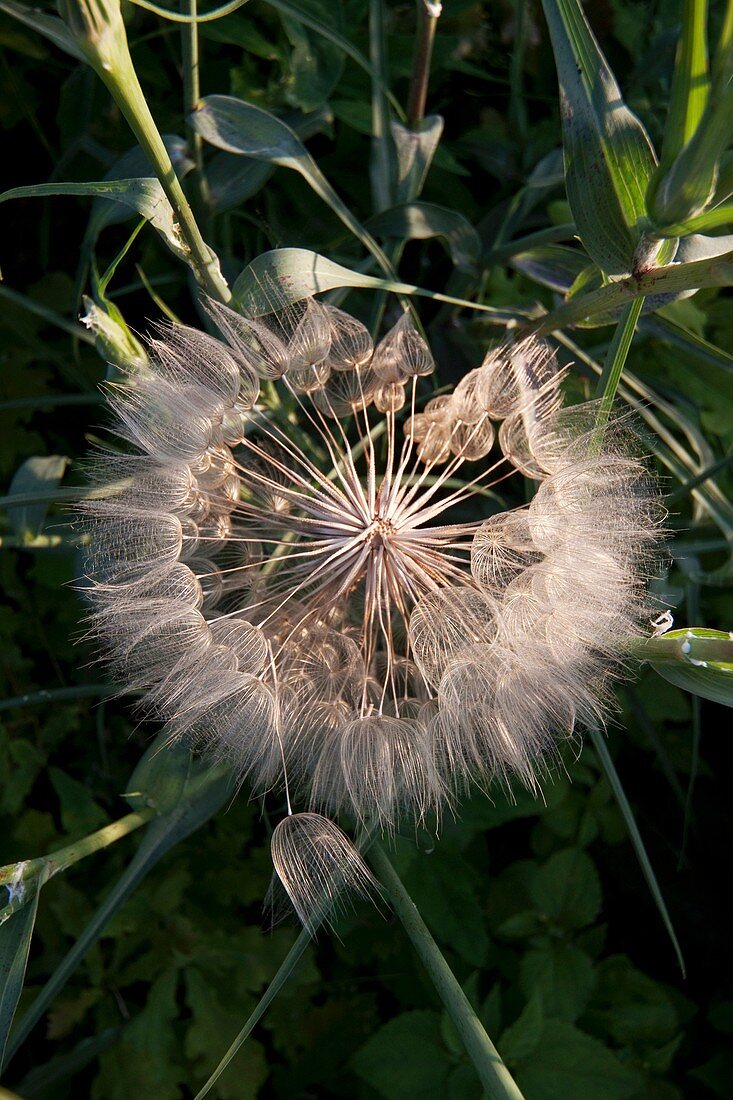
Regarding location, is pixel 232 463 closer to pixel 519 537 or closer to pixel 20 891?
pixel 519 537

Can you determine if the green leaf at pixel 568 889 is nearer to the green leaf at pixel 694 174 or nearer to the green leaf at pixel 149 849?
the green leaf at pixel 149 849

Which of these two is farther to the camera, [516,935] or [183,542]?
[516,935]

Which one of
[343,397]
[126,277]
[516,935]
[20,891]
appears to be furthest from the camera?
[126,277]

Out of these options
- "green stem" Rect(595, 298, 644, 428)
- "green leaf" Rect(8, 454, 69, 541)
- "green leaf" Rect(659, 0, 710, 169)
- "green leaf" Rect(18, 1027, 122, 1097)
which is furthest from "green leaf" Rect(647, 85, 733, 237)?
"green leaf" Rect(18, 1027, 122, 1097)

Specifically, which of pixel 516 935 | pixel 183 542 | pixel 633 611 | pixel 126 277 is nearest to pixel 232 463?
pixel 183 542

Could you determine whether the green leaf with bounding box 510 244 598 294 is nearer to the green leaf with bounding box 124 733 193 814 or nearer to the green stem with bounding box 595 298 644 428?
the green stem with bounding box 595 298 644 428
